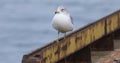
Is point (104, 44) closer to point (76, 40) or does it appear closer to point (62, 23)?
point (76, 40)

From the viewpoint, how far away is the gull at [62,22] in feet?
53.8

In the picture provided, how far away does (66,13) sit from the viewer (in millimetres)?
16969

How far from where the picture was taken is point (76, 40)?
50.6 feet

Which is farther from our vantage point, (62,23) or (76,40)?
(62,23)

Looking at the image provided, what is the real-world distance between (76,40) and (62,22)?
1107mm

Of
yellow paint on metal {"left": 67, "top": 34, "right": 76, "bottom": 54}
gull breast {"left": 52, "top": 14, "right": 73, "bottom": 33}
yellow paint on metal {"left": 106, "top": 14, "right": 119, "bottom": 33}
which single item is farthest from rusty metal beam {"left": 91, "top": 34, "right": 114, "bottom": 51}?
gull breast {"left": 52, "top": 14, "right": 73, "bottom": 33}

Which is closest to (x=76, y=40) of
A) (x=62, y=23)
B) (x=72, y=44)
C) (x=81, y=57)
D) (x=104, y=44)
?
(x=72, y=44)

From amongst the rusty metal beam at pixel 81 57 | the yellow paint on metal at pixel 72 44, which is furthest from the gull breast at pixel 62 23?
the yellow paint on metal at pixel 72 44

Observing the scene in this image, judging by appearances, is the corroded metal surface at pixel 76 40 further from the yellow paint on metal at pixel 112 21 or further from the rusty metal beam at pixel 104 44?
the rusty metal beam at pixel 104 44

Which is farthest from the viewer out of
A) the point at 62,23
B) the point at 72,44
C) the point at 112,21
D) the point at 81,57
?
the point at 62,23

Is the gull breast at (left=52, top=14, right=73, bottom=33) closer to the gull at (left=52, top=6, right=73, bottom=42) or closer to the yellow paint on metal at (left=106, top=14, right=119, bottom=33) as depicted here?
the gull at (left=52, top=6, right=73, bottom=42)

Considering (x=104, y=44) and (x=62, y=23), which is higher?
(x=62, y=23)

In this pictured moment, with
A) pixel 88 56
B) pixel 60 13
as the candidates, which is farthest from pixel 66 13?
pixel 88 56

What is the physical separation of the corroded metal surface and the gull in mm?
556
